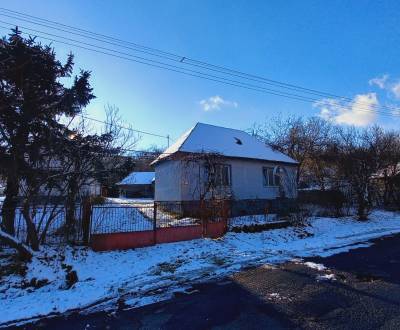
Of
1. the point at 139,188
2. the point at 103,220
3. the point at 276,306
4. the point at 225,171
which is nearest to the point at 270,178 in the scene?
the point at 225,171

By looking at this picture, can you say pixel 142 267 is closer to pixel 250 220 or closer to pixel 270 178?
pixel 250 220

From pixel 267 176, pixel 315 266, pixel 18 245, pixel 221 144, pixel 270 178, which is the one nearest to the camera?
pixel 18 245

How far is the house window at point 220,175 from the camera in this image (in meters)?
17.3

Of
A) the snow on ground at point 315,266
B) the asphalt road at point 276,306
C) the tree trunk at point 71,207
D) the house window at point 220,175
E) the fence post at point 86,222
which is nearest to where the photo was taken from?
the asphalt road at point 276,306

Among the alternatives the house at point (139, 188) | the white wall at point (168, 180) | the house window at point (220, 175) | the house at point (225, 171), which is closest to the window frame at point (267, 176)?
the house at point (225, 171)

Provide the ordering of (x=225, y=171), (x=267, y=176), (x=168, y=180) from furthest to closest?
1. (x=267, y=176)
2. (x=168, y=180)
3. (x=225, y=171)

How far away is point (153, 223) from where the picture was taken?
1167 cm

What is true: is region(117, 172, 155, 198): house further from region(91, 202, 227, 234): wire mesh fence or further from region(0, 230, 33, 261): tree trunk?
region(0, 230, 33, 261): tree trunk

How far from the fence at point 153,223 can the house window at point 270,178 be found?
937cm

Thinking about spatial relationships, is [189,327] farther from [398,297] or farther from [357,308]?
[398,297]

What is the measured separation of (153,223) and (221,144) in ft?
34.7

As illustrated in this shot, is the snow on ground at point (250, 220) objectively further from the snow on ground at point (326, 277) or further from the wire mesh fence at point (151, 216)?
the snow on ground at point (326, 277)

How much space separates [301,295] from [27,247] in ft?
22.3

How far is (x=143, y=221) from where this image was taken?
11.6m
